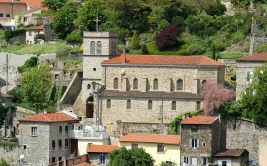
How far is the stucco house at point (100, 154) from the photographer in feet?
303

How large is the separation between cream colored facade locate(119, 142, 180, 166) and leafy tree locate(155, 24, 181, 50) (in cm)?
2102

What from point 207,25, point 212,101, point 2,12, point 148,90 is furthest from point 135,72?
point 2,12

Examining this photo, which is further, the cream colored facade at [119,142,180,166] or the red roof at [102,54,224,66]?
the red roof at [102,54,224,66]

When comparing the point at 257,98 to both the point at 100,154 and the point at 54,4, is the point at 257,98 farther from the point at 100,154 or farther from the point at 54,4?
the point at 54,4

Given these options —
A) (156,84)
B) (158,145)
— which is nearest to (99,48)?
(156,84)

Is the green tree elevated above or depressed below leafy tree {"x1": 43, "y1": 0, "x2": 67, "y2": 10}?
below

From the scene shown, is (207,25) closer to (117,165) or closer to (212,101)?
(212,101)

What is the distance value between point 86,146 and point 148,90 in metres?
8.18

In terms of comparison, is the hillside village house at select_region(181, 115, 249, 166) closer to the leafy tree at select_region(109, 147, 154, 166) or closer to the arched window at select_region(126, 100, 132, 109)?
the leafy tree at select_region(109, 147, 154, 166)

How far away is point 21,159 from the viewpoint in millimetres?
95438

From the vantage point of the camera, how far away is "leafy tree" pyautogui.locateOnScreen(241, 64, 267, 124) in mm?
91938

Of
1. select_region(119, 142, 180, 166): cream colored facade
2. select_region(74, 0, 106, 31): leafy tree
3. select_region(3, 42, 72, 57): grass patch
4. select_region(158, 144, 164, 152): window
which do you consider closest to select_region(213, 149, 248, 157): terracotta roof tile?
select_region(119, 142, 180, 166): cream colored facade

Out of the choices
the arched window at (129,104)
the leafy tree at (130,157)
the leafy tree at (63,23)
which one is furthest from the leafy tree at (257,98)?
the leafy tree at (63,23)

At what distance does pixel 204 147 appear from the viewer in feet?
293
